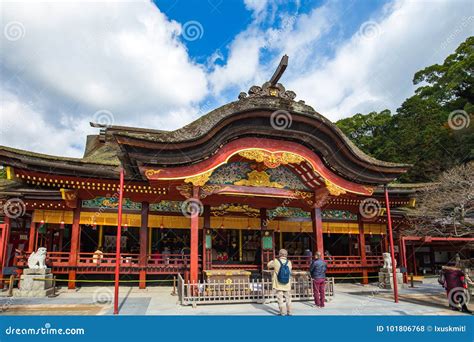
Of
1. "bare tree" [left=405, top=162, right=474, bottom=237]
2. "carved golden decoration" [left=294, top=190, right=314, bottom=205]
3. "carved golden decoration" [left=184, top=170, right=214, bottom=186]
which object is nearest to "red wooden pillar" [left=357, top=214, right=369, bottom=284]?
"bare tree" [left=405, top=162, right=474, bottom=237]

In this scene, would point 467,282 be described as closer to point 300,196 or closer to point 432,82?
point 300,196

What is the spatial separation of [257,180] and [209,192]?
168 cm

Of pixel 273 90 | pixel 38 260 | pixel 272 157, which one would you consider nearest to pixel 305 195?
pixel 272 157

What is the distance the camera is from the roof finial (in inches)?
405

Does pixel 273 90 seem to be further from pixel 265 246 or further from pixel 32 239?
pixel 32 239

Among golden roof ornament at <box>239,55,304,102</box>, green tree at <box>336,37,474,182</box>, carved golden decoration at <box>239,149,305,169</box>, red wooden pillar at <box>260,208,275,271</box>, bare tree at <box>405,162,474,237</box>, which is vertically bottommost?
red wooden pillar at <box>260,208,275,271</box>

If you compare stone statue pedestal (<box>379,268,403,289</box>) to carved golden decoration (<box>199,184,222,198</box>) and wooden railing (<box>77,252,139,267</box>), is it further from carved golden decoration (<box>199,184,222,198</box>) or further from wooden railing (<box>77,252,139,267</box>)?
wooden railing (<box>77,252,139,267</box>)

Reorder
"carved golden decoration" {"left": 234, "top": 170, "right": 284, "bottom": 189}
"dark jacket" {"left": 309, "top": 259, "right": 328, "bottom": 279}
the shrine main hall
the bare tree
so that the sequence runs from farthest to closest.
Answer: the bare tree, "carved golden decoration" {"left": 234, "top": 170, "right": 284, "bottom": 189}, the shrine main hall, "dark jacket" {"left": 309, "top": 259, "right": 328, "bottom": 279}

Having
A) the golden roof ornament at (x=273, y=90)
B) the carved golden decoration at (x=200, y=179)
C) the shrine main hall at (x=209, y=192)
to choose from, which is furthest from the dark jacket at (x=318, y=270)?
the golden roof ornament at (x=273, y=90)

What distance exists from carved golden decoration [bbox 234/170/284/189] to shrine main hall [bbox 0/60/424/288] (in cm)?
3

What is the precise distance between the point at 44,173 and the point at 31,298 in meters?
4.43

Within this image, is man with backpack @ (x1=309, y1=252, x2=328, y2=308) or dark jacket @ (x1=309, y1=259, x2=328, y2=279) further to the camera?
dark jacket @ (x1=309, y1=259, x2=328, y2=279)

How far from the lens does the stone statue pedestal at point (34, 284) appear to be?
10.8 metres

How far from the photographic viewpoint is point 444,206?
14.2 metres
